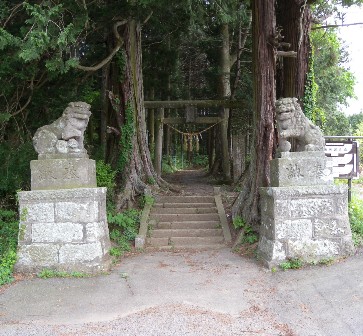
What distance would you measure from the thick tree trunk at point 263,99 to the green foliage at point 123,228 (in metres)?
2.34

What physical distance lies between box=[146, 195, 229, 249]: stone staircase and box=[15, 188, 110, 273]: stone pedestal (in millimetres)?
2088

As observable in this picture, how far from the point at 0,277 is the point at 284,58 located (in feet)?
23.2

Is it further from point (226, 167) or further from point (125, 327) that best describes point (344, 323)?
point (226, 167)

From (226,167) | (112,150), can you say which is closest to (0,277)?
(112,150)

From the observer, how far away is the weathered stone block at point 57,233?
5.72m

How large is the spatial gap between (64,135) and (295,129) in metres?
3.53

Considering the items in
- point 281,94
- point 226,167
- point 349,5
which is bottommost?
point 226,167

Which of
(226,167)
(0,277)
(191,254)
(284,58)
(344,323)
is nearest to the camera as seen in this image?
(344,323)

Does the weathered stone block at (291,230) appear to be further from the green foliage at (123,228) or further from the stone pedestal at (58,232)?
the green foliage at (123,228)

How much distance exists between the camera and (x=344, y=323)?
3926mm

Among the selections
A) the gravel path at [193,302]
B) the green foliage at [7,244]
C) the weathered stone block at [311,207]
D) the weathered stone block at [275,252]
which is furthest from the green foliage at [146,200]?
the weathered stone block at [311,207]

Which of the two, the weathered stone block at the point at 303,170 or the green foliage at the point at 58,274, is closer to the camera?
the green foliage at the point at 58,274

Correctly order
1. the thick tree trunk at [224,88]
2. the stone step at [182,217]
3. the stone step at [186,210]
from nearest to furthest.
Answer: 1. the stone step at [182,217]
2. the stone step at [186,210]
3. the thick tree trunk at [224,88]

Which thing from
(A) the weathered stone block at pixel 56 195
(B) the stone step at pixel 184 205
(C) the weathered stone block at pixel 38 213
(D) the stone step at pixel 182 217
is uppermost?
(A) the weathered stone block at pixel 56 195
